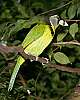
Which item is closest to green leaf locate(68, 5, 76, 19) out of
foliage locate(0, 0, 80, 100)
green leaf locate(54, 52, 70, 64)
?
foliage locate(0, 0, 80, 100)

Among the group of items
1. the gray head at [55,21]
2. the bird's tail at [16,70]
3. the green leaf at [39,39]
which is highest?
the gray head at [55,21]

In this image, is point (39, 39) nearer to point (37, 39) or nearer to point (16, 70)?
point (37, 39)

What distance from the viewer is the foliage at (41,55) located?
1.05m

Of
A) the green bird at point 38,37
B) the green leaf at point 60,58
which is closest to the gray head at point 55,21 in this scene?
the green bird at point 38,37

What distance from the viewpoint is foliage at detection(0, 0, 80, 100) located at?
105cm

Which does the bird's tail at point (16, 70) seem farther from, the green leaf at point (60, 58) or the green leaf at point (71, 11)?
the green leaf at point (71, 11)

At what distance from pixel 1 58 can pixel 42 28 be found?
1.32ft

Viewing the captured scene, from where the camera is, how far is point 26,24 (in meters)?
0.98

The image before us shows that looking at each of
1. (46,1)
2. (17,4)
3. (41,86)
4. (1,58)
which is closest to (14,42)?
(1,58)

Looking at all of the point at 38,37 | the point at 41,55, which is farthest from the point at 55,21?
the point at 41,55

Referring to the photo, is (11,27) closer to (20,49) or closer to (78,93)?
(20,49)

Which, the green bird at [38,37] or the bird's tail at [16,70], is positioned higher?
the green bird at [38,37]

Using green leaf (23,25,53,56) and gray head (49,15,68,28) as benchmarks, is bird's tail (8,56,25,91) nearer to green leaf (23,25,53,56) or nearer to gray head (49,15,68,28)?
green leaf (23,25,53,56)

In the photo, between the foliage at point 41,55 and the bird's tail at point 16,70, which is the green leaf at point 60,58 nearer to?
the foliage at point 41,55
